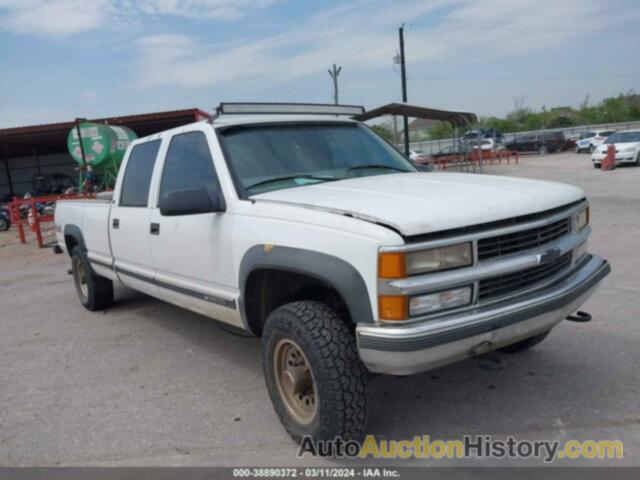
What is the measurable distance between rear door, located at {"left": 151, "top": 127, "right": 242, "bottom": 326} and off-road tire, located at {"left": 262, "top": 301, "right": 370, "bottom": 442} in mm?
767

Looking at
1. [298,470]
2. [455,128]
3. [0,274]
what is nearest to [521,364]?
[298,470]

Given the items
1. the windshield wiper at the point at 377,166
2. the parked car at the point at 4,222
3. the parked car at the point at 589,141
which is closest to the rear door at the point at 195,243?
the windshield wiper at the point at 377,166

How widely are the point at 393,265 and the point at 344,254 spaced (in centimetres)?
28

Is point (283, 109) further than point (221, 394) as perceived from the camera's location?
Yes

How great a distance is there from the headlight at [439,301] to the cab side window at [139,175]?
2.86 metres

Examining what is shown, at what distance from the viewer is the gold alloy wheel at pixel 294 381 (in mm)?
3182

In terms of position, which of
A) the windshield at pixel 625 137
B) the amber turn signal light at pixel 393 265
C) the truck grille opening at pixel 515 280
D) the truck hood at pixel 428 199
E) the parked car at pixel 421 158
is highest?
the truck hood at pixel 428 199

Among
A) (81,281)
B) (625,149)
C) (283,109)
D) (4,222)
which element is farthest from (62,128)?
(625,149)

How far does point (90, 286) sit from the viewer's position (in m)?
6.30

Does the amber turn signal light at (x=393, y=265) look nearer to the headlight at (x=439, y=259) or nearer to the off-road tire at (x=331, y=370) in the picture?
the headlight at (x=439, y=259)

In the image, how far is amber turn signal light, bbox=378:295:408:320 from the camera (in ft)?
8.62

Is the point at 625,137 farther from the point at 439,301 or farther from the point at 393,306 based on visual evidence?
the point at 393,306

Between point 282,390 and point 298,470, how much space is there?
1.58 ft

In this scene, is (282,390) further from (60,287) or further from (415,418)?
(60,287)
